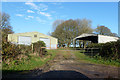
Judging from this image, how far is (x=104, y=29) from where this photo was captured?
137 feet

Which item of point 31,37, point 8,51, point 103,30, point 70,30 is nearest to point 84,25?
point 70,30

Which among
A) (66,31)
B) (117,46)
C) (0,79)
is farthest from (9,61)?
(66,31)

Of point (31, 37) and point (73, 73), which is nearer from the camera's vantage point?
point (73, 73)

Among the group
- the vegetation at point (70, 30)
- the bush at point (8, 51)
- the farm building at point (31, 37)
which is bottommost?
the bush at point (8, 51)

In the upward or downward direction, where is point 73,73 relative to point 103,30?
downward

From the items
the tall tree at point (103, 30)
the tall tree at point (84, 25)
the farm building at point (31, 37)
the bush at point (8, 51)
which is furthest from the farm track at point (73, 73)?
the tall tree at point (103, 30)

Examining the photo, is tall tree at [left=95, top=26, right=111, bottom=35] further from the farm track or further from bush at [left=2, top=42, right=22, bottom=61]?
bush at [left=2, top=42, right=22, bottom=61]

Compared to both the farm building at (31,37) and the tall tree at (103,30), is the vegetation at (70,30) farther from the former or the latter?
the farm building at (31,37)

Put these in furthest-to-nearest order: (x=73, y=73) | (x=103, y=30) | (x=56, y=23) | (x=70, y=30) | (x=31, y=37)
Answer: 1. (x=103, y=30)
2. (x=56, y=23)
3. (x=70, y=30)
4. (x=31, y=37)
5. (x=73, y=73)

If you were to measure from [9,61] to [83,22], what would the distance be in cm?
3196

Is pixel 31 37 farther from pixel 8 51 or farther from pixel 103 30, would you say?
pixel 103 30

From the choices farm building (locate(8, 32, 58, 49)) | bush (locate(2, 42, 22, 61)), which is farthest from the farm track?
farm building (locate(8, 32, 58, 49))

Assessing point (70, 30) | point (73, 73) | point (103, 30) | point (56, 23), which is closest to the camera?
point (73, 73)

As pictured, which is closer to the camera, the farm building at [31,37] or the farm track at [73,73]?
the farm track at [73,73]
